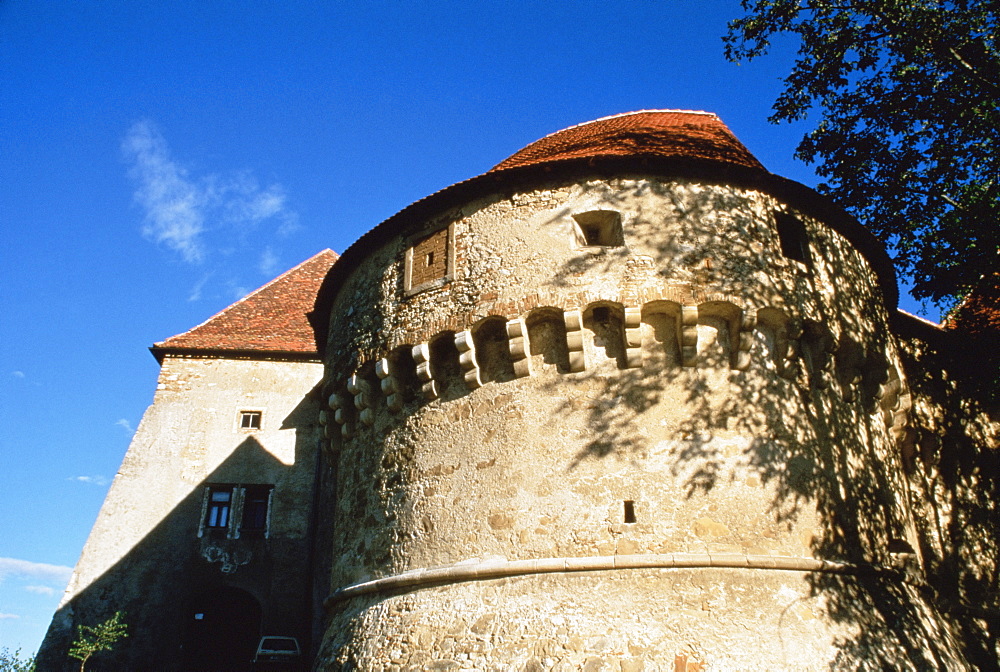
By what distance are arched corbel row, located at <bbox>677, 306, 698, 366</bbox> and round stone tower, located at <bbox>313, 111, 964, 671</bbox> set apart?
0.03m

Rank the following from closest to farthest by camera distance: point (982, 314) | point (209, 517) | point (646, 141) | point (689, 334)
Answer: point (689, 334) → point (646, 141) → point (982, 314) → point (209, 517)

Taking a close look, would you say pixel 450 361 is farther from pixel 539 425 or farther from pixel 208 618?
pixel 208 618

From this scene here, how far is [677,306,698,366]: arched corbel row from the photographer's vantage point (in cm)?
746

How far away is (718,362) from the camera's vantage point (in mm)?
7625

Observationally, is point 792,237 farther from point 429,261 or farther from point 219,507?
point 219,507

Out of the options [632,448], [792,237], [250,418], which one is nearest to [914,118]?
[792,237]

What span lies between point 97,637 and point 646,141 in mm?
12285

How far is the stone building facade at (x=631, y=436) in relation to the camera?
6.64 m

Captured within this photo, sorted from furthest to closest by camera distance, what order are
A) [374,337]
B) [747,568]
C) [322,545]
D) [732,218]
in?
[322,545], [374,337], [732,218], [747,568]

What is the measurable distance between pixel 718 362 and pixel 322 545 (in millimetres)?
7532

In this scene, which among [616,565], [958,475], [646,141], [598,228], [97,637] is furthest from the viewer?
[97,637]

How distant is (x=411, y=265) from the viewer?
9.27 meters

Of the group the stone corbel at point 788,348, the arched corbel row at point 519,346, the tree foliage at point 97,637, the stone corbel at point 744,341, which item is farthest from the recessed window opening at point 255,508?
the stone corbel at point 788,348

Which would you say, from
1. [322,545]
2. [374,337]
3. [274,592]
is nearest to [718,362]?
[374,337]
